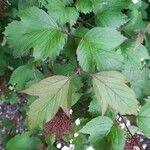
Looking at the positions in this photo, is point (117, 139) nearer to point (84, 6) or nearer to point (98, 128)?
point (98, 128)

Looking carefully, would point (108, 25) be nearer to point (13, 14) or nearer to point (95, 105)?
point (95, 105)

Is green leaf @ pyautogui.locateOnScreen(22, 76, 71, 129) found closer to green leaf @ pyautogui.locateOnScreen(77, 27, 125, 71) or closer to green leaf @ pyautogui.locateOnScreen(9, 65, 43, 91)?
green leaf @ pyautogui.locateOnScreen(77, 27, 125, 71)

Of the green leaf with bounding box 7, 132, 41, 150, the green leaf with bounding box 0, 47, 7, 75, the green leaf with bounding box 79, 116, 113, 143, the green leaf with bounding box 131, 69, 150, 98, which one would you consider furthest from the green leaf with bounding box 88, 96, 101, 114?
the green leaf with bounding box 0, 47, 7, 75

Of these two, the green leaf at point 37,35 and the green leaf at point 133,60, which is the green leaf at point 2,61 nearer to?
the green leaf at point 37,35

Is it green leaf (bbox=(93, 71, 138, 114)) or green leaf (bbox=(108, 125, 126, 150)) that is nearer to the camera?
green leaf (bbox=(93, 71, 138, 114))

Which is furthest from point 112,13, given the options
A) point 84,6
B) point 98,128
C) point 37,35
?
point 98,128

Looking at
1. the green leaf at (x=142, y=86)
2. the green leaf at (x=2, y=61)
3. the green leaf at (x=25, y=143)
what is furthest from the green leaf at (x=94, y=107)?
the green leaf at (x=2, y=61)
